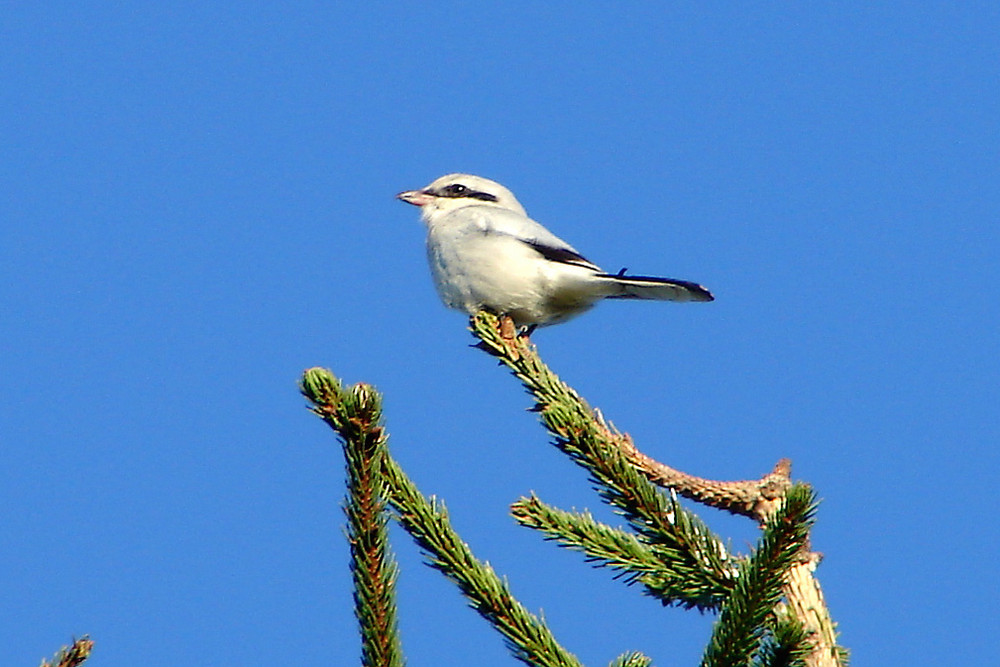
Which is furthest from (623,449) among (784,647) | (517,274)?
(517,274)

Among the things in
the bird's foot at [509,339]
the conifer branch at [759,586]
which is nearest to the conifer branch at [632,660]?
the conifer branch at [759,586]

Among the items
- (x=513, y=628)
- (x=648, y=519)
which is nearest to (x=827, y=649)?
(x=648, y=519)

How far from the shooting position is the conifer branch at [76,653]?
1.46 m

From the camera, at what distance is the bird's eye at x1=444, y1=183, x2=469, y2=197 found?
19.2ft

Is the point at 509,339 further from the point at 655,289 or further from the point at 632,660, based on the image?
the point at 632,660

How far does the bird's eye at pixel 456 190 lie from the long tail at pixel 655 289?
4.59 ft

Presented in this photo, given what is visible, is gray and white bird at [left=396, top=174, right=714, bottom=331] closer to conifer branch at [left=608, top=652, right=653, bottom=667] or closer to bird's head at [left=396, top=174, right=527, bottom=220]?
bird's head at [left=396, top=174, right=527, bottom=220]

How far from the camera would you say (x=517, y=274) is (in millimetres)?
4781

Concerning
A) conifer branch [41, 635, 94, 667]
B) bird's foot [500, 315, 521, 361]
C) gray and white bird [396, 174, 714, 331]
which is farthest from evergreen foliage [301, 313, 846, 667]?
gray and white bird [396, 174, 714, 331]

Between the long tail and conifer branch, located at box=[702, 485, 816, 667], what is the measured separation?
2789 millimetres

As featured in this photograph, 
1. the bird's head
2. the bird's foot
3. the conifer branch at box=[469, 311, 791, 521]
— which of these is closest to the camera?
the conifer branch at box=[469, 311, 791, 521]

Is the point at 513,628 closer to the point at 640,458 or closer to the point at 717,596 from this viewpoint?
the point at 717,596

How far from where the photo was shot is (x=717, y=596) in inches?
79.4

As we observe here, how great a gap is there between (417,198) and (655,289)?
6.12ft
